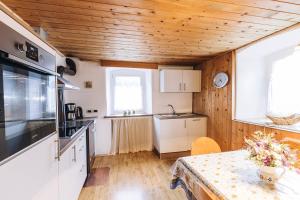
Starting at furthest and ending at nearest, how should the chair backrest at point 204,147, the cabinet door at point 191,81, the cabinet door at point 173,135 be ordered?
the cabinet door at point 191,81, the cabinet door at point 173,135, the chair backrest at point 204,147

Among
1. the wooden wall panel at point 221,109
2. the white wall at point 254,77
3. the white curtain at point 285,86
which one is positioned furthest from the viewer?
the white wall at point 254,77

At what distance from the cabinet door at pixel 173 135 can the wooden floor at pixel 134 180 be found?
30cm

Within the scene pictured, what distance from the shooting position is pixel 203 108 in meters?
3.82

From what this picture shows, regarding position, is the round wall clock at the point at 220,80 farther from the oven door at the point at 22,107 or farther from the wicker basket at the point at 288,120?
the oven door at the point at 22,107

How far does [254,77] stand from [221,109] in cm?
83

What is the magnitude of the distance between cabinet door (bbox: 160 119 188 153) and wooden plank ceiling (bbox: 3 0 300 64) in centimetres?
160

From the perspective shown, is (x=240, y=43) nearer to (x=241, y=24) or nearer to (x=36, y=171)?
(x=241, y=24)

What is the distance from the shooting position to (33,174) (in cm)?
92

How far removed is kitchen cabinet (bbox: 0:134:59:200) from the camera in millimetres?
708

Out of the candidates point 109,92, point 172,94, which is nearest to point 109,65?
point 109,92

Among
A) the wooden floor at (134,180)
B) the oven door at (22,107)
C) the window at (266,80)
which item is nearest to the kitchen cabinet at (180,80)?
the window at (266,80)

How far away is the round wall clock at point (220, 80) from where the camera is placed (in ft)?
10.0

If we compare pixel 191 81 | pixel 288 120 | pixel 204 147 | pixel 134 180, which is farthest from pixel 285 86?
pixel 134 180

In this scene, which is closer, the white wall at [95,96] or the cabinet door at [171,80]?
the white wall at [95,96]
